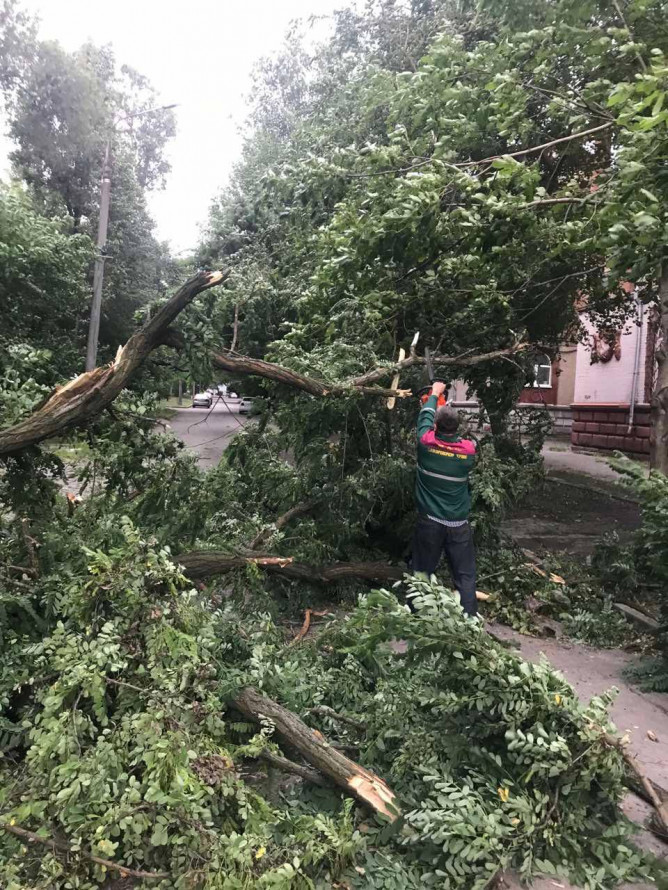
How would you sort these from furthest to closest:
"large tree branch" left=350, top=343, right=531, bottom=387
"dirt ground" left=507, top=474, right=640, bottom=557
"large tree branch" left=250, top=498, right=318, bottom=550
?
"dirt ground" left=507, top=474, right=640, bottom=557 < "large tree branch" left=250, top=498, right=318, bottom=550 < "large tree branch" left=350, top=343, right=531, bottom=387

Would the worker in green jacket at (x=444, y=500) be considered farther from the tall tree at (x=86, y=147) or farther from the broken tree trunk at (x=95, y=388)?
the tall tree at (x=86, y=147)

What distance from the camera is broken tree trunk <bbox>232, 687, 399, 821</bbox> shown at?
254 centimetres

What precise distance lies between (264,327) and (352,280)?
127 inches

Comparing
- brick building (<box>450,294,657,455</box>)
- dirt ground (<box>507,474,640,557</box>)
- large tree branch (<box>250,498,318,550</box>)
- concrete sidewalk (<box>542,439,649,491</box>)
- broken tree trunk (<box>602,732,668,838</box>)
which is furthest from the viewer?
brick building (<box>450,294,657,455</box>)

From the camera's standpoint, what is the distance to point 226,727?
2959 millimetres

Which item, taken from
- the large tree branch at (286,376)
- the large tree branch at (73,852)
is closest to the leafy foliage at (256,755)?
the large tree branch at (73,852)

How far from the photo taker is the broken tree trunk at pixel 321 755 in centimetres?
254

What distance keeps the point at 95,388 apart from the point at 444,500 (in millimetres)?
2711

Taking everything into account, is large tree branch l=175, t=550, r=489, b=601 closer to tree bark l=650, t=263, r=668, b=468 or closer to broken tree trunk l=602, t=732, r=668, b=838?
tree bark l=650, t=263, r=668, b=468

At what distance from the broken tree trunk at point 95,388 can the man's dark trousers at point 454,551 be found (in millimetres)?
2461

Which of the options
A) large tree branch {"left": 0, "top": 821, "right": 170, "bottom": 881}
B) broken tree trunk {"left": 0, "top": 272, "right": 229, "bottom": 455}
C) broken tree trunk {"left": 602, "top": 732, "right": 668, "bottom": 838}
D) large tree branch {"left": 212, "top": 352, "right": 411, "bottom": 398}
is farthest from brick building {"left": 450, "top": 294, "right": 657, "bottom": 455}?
large tree branch {"left": 0, "top": 821, "right": 170, "bottom": 881}

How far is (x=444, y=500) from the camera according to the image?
4746mm

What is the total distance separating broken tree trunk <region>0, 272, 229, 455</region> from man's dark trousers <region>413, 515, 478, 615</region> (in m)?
2.46

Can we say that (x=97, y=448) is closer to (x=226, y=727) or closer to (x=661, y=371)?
(x=226, y=727)
